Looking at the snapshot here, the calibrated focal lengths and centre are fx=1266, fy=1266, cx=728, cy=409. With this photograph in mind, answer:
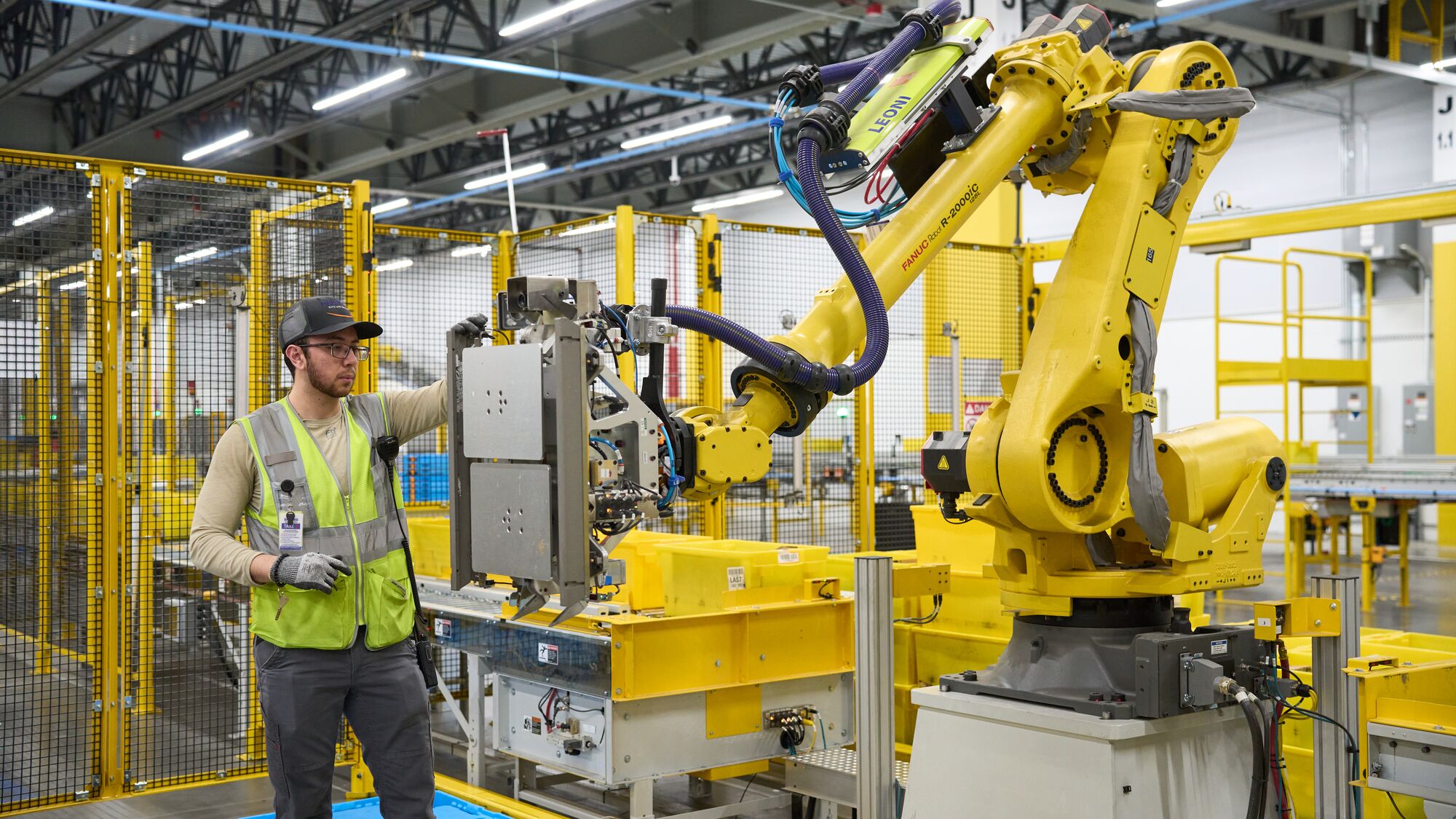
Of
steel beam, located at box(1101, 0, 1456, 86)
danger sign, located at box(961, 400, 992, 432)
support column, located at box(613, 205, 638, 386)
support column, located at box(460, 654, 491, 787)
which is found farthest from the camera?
steel beam, located at box(1101, 0, 1456, 86)

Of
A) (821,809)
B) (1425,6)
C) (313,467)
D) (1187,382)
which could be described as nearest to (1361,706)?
(821,809)

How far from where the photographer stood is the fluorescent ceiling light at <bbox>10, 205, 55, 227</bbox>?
196 inches

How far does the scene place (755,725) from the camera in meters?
5.12

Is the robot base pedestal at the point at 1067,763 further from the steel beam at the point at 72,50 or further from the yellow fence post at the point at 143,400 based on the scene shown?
the steel beam at the point at 72,50

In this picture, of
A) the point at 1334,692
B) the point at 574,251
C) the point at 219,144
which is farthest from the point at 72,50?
the point at 1334,692

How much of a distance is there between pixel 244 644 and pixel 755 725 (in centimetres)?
267

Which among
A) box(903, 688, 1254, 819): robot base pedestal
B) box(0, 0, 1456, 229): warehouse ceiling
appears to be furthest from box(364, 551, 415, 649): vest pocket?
box(0, 0, 1456, 229): warehouse ceiling

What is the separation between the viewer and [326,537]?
11.4 ft

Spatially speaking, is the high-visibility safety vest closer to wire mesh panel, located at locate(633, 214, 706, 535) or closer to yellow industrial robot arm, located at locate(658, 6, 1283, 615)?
yellow industrial robot arm, located at locate(658, 6, 1283, 615)

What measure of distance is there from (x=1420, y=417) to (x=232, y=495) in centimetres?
1632

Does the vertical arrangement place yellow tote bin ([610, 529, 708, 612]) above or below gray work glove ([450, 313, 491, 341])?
below

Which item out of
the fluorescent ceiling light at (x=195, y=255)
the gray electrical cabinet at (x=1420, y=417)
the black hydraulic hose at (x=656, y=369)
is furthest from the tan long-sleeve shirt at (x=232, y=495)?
the gray electrical cabinet at (x=1420, y=417)

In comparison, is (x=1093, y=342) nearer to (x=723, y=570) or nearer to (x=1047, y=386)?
(x=1047, y=386)

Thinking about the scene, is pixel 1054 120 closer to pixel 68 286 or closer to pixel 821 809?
pixel 821 809
